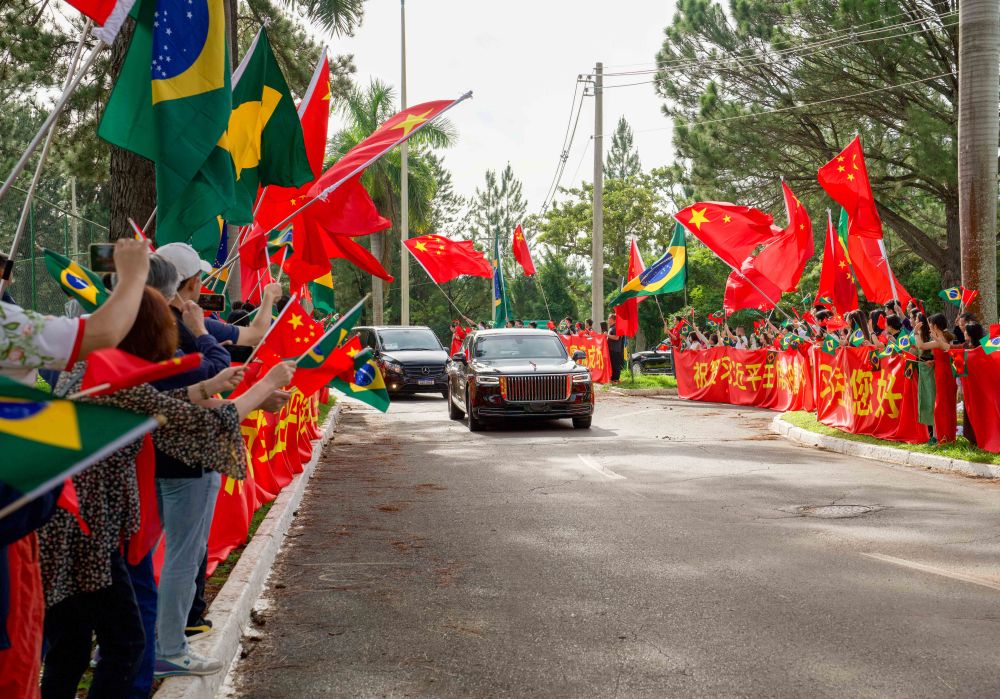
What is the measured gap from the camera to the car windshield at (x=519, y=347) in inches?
715

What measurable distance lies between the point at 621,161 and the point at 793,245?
6569 centimetres

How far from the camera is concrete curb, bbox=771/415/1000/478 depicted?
1127cm

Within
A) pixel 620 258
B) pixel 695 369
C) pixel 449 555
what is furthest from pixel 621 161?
pixel 449 555

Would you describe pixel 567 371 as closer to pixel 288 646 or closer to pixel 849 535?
pixel 849 535

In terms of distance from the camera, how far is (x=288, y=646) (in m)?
5.39

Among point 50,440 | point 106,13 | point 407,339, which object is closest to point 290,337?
point 106,13

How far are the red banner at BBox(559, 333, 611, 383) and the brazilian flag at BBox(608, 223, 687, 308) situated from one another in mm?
4033

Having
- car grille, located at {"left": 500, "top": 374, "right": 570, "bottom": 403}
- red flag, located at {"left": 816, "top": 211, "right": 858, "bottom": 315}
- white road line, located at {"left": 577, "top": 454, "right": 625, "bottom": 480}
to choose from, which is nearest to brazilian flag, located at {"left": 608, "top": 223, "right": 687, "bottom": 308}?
red flag, located at {"left": 816, "top": 211, "right": 858, "bottom": 315}

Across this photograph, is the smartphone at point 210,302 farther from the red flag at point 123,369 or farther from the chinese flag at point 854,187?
the chinese flag at point 854,187

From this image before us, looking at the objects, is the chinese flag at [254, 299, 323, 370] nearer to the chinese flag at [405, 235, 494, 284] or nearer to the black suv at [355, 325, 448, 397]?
the black suv at [355, 325, 448, 397]

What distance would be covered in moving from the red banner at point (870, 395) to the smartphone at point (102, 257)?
1201 centimetres

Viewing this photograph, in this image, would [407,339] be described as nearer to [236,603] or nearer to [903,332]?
[903,332]

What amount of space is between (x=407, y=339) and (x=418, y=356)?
150 centimetres

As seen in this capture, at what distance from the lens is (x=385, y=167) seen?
44875mm
